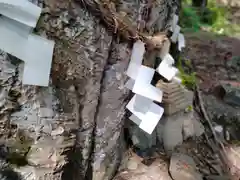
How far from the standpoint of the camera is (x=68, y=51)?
36.9 inches

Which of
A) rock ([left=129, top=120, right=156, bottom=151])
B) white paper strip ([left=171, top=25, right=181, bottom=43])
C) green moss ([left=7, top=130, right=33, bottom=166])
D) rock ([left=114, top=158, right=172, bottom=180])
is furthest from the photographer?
white paper strip ([left=171, top=25, right=181, bottom=43])

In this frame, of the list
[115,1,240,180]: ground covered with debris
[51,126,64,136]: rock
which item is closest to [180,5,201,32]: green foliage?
[115,1,240,180]: ground covered with debris

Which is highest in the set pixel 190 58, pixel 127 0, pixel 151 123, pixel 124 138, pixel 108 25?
pixel 127 0

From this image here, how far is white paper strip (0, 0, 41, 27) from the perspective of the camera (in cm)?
77

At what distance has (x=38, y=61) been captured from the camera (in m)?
0.85

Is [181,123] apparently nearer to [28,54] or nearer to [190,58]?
[28,54]

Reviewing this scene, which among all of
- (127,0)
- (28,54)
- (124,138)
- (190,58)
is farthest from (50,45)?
(190,58)

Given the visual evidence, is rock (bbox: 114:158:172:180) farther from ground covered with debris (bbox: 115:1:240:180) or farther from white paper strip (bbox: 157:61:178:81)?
white paper strip (bbox: 157:61:178:81)

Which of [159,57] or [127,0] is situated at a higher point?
[127,0]

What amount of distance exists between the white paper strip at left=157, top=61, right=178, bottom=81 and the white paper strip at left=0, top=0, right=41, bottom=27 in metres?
0.84

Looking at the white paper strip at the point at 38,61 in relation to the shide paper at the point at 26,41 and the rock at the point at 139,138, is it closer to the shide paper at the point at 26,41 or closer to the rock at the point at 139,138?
the shide paper at the point at 26,41

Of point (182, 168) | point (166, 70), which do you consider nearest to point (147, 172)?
point (182, 168)

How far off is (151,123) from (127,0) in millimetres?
572

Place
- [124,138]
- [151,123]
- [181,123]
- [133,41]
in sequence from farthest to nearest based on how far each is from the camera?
[181,123] < [124,138] < [151,123] < [133,41]
